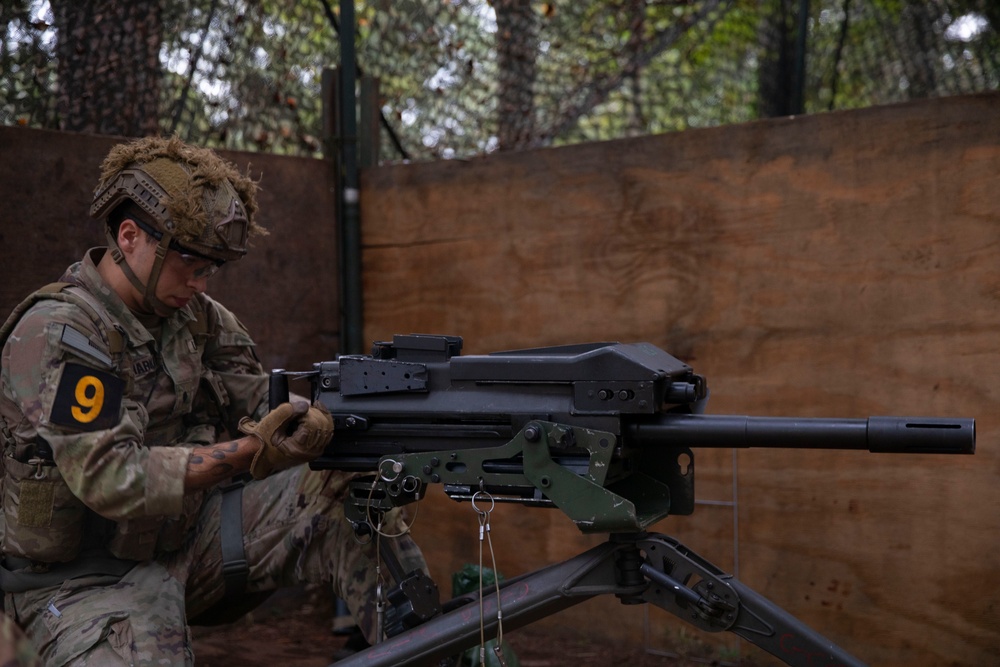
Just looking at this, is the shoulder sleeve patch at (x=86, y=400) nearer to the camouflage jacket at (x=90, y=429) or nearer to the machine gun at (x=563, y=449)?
the camouflage jacket at (x=90, y=429)

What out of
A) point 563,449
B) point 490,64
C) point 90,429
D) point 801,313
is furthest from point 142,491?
point 490,64

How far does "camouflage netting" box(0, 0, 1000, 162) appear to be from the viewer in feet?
15.2

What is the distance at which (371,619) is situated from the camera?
11.0 feet

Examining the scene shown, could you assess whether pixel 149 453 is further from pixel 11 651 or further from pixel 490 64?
pixel 490 64

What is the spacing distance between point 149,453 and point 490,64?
3.24 metres

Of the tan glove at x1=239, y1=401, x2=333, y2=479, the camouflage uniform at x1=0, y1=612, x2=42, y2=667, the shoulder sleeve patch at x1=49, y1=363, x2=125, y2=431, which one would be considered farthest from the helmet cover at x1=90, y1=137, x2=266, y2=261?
the camouflage uniform at x1=0, y1=612, x2=42, y2=667

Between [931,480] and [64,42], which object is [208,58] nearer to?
[64,42]

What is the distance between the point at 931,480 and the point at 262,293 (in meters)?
2.82

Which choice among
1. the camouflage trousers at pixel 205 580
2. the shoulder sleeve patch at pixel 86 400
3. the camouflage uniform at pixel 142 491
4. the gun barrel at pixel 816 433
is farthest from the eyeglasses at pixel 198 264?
the gun barrel at pixel 816 433

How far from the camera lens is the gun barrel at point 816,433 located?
8.26 feet

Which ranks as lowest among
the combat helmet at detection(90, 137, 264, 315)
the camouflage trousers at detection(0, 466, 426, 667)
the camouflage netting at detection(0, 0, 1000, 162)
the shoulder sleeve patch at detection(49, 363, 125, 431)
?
the camouflage trousers at detection(0, 466, 426, 667)

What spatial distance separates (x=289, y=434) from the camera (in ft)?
9.98

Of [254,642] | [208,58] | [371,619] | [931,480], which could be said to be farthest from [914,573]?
[208,58]

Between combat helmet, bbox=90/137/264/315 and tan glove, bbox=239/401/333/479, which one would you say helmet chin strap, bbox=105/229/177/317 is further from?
tan glove, bbox=239/401/333/479
